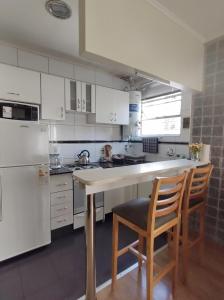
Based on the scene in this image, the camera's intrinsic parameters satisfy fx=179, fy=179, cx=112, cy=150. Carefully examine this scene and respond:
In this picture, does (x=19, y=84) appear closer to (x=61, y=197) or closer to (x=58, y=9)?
(x=58, y=9)

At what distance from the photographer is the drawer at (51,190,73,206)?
2.18m

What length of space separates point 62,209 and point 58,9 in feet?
6.91

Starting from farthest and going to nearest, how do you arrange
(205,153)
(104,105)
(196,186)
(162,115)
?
1. (162,115)
2. (104,105)
3. (205,153)
4. (196,186)

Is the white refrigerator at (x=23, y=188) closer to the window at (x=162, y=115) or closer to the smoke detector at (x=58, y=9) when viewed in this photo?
the smoke detector at (x=58, y=9)

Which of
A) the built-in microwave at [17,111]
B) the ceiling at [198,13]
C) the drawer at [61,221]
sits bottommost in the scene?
the drawer at [61,221]

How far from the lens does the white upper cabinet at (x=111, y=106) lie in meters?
2.82

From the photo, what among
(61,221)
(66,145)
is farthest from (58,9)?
(61,221)

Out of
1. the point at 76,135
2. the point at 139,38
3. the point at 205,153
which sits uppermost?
the point at 139,38

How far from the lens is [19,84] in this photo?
82.1 inches

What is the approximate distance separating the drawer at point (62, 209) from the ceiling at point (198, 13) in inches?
89.1

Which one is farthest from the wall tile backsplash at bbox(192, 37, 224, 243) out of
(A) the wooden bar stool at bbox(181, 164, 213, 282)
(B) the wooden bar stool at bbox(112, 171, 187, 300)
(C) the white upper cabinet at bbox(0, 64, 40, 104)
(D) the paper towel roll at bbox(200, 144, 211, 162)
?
(C) the white upper cabinet at bbox(0, 64, 40, 104)

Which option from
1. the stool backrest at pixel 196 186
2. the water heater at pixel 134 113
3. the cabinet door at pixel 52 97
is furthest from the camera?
the water heater at pixel 134 113

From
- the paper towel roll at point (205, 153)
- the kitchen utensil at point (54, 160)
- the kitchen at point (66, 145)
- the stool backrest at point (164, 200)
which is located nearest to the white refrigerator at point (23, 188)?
the kitchen at point (66, 145)

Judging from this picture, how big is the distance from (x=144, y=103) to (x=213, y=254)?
2502 mm
